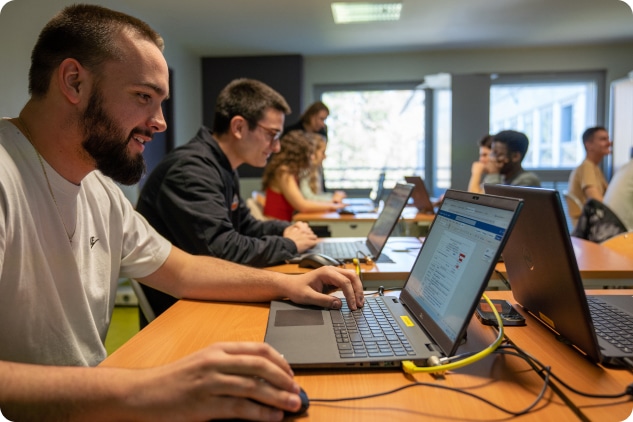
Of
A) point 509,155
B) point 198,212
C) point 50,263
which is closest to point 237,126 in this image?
point 198,212

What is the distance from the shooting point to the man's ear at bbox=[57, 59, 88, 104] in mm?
963

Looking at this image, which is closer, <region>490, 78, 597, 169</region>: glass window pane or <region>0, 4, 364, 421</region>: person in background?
<region>0, 4, 364, 421</region>: person in background

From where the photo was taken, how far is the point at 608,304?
1.09 m

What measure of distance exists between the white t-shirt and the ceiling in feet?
10.7

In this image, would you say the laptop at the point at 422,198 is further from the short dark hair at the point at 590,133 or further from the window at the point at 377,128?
the window at the point at 377,128

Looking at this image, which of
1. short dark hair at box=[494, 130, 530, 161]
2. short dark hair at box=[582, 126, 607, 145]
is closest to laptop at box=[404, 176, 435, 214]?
short dark hair at box=[494, 130, 530, 161]

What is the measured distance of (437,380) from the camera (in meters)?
0.75

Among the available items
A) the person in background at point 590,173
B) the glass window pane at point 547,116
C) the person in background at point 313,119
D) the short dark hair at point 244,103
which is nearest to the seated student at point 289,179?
the person in background at point 313,119

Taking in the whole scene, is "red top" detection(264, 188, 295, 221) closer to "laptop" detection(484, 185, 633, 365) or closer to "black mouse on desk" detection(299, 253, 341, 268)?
"black mouse on desk" detection(299, 253, 341, 268)

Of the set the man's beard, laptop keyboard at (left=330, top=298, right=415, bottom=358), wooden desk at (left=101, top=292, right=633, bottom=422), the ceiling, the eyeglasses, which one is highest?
the ceiling

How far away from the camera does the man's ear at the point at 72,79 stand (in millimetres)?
963

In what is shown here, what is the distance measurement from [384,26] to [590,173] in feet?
8.15

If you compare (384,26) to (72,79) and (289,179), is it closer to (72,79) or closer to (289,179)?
(289,179)

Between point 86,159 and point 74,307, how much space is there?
0.32 meters
